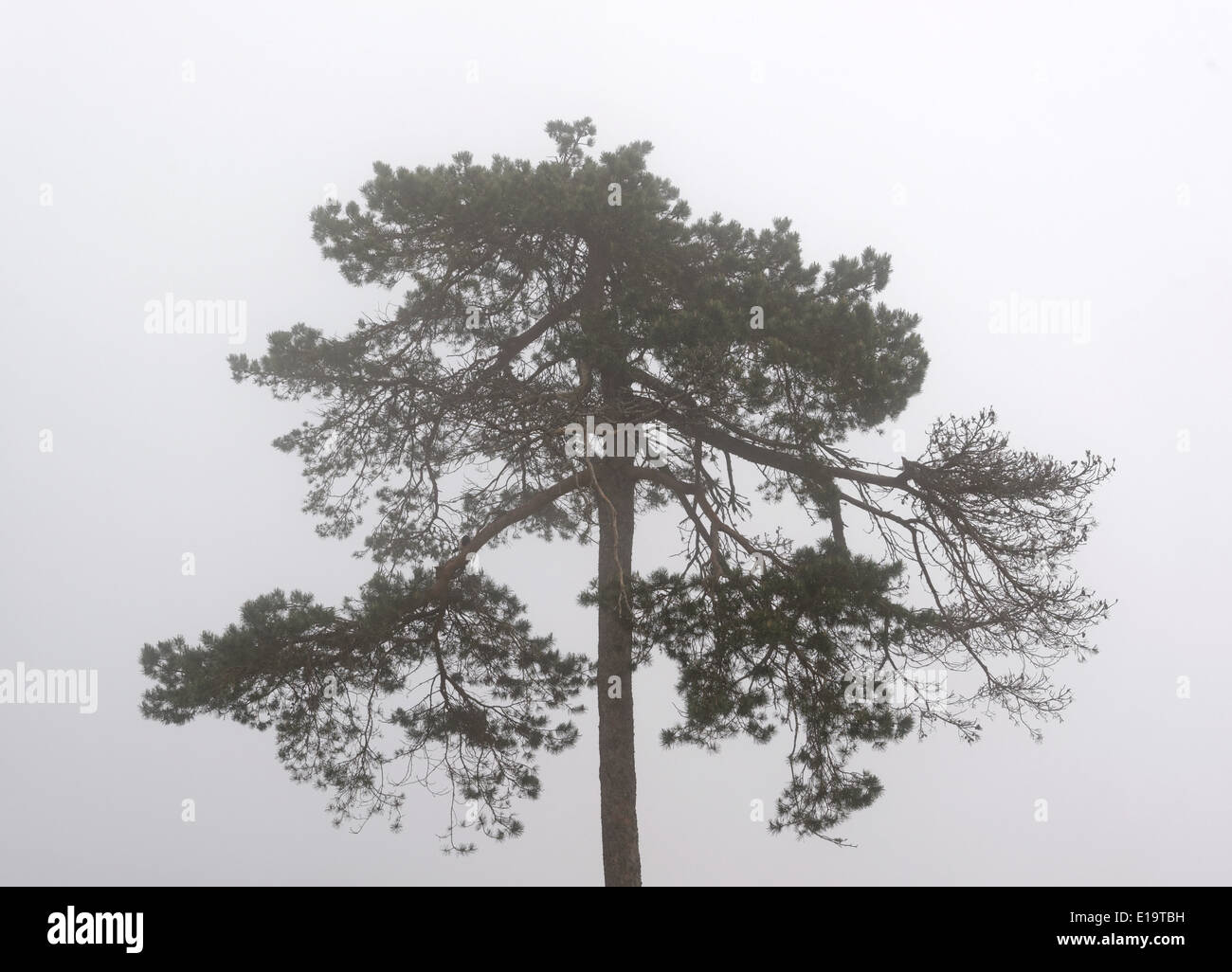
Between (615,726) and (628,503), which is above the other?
(628,503)

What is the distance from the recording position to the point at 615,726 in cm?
743

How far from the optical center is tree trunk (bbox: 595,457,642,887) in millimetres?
7254

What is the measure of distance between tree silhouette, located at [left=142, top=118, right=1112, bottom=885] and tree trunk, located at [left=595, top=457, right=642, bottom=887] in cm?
2

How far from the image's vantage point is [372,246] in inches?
293

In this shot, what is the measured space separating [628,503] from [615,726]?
5.64 ft

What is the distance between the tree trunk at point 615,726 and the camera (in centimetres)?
725

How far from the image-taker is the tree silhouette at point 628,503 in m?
6.61

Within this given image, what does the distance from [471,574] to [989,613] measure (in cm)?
371

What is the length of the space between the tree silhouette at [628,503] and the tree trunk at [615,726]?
23 millimetres

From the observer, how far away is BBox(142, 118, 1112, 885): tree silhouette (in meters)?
6.61

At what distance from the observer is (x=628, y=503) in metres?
8.03
